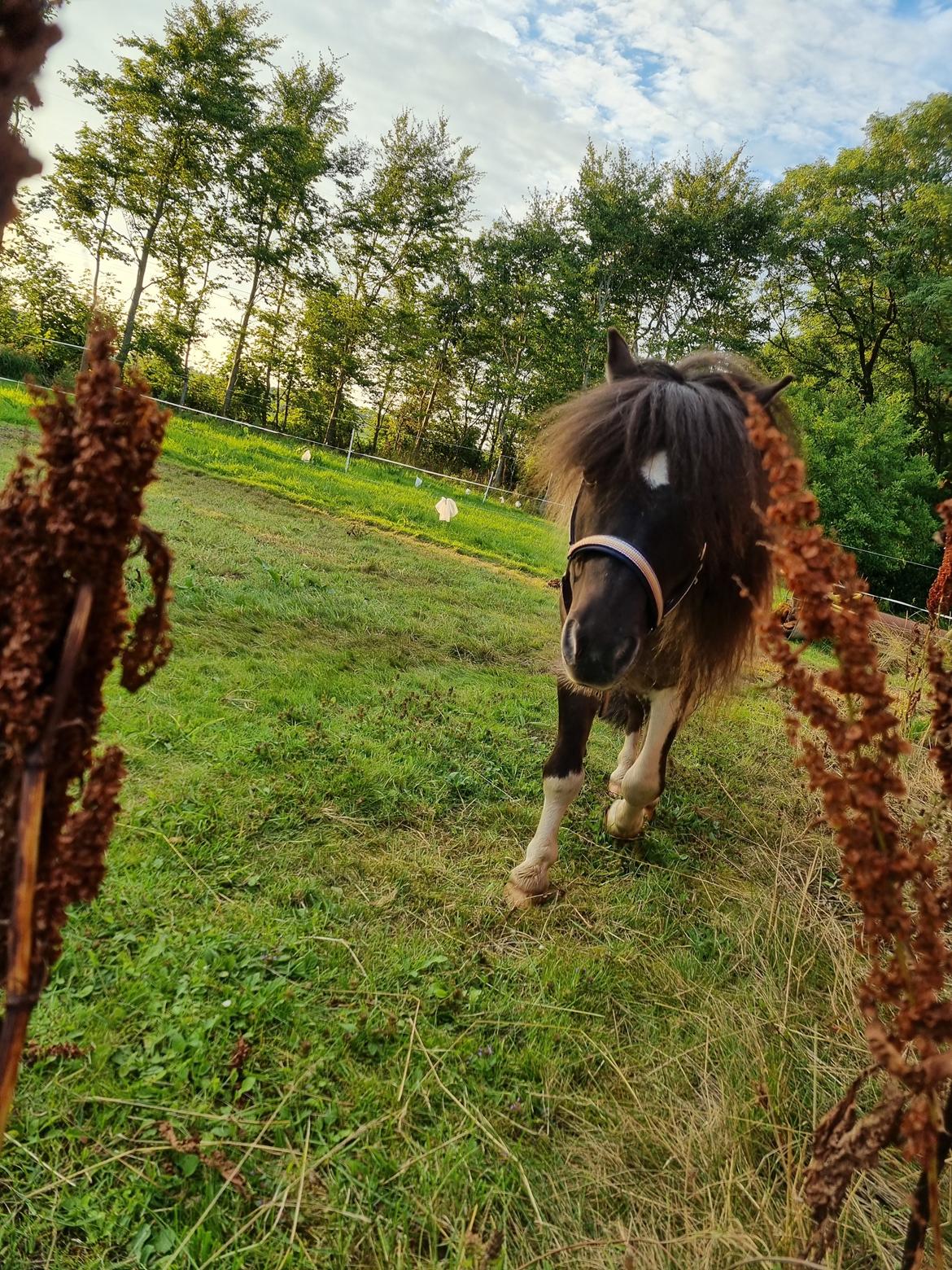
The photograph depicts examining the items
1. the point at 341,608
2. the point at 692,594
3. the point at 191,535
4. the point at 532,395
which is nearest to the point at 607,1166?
the point at 692,594

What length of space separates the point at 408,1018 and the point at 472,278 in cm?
3120

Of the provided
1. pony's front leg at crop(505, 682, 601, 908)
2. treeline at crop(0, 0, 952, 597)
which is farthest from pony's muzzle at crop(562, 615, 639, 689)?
treeline at crop(0, 0, 952, 597)

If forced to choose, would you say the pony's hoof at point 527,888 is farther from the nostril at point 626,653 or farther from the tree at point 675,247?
the tree at point 675,247

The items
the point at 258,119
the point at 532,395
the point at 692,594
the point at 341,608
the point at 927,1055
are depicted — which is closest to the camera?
the point at 927,1055

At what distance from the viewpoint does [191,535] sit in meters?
6.25

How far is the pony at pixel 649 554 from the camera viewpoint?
2.10 m

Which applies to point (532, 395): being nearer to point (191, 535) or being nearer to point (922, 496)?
point (922, 496)

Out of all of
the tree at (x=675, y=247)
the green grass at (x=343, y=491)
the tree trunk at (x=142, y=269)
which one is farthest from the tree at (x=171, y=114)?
the tree at (x=675, y=247)

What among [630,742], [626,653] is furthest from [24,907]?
[630,742]

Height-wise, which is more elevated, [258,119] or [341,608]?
[258,119]

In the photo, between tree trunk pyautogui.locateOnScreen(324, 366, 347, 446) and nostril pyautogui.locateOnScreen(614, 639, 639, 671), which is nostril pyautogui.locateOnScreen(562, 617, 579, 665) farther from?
tree trunk pyautogui.locateOnScreen(324, 366, 347, 446)

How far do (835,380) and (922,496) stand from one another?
5.65 metres

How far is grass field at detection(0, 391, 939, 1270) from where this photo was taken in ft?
4.39

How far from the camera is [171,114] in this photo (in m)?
16.8
